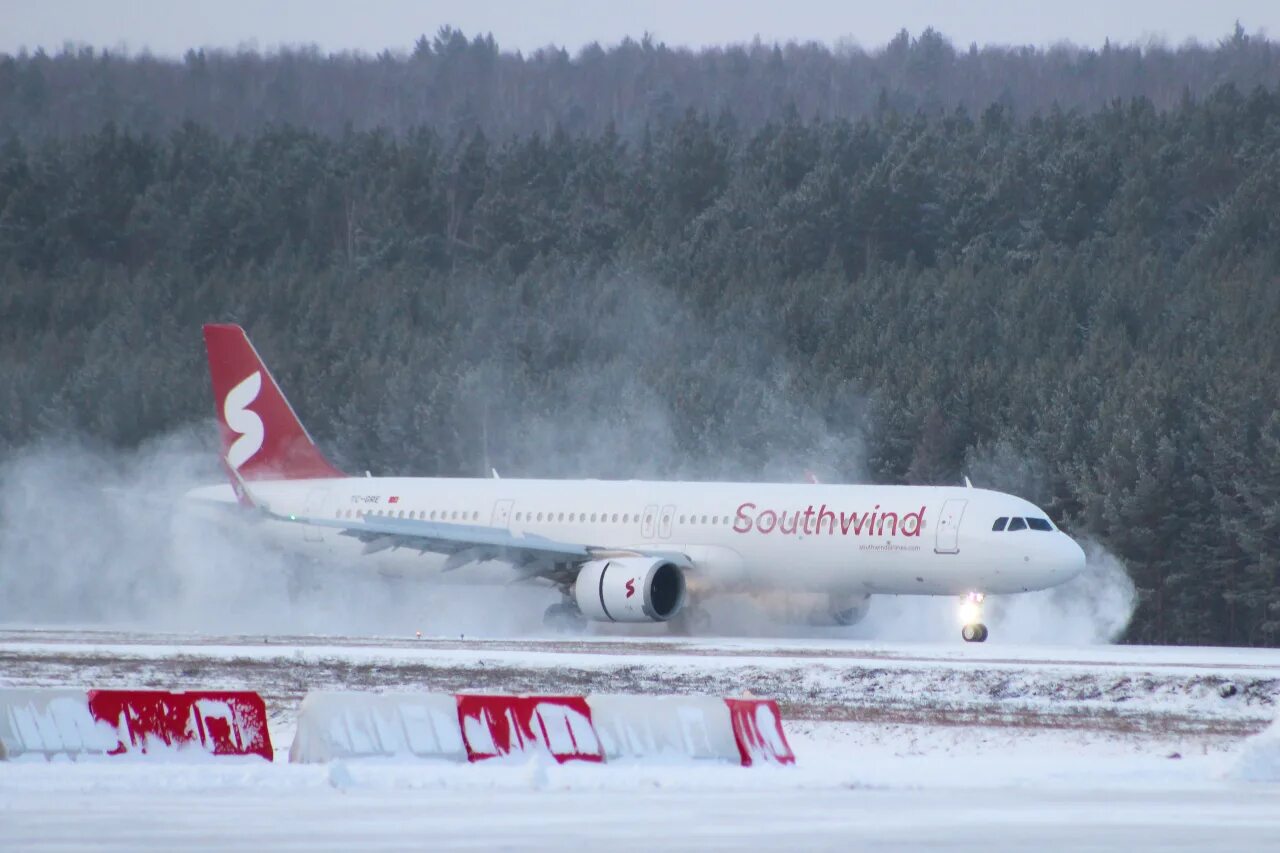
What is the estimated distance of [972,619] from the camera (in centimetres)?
3762

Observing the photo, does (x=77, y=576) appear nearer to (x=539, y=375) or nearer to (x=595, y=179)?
(x=539, y=375)

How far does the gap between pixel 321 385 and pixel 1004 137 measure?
5221cm

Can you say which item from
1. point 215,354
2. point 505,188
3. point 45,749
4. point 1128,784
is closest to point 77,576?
point 215,354

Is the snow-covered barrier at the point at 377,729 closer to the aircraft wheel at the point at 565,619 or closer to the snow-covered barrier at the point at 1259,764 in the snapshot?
Result: the snow-covered barrier at the point at 1259,764

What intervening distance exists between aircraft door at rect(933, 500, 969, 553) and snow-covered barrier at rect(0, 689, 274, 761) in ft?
70.1

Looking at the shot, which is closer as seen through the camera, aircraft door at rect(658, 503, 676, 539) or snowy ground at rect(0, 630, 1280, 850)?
snowy ground at rect(0, 630, 1280, 850)

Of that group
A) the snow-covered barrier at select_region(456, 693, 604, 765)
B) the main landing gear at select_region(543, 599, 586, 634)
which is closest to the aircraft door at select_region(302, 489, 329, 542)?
the main landing gear at select_region(543, 599, 586, 634)

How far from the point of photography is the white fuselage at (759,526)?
121 feet

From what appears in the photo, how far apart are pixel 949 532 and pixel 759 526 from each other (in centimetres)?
412

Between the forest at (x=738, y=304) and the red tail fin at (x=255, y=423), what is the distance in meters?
18.1

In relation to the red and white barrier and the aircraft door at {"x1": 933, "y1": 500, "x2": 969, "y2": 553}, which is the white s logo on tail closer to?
the aircraft door at {"x1": 933, "y1": 500, "x2": 969, "y2": 553}

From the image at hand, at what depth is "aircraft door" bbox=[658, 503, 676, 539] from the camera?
4097 cm

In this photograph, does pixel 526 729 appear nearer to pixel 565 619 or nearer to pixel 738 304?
pixel 565 619

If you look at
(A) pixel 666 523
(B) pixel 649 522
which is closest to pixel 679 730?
(A) pixel 666 523
